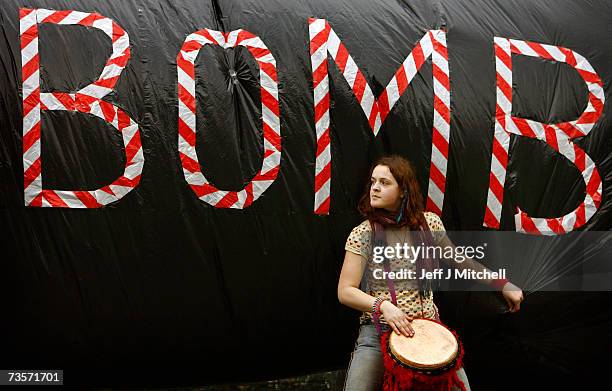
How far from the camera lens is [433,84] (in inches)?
154

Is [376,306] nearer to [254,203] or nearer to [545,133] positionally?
[254,203]

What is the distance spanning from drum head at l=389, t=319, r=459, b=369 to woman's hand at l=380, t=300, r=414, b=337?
0.03 metres

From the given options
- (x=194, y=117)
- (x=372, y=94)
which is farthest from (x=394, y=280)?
(x=194, y=117)

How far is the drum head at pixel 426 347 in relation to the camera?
2.93m

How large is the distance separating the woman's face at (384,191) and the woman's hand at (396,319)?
1.85 feet

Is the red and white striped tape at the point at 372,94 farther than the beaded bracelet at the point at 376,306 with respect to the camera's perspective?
Yes

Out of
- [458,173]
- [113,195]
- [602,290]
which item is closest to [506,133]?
[458,173]

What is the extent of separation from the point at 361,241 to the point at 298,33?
1282mm

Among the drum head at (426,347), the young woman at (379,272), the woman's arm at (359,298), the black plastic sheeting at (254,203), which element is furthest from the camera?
the black plastic sheeting at (254,203)

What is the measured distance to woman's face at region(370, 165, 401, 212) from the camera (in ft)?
11.1

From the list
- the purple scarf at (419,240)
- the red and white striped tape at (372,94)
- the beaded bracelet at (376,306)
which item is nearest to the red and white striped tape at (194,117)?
the red and white striped tape at (372,94)

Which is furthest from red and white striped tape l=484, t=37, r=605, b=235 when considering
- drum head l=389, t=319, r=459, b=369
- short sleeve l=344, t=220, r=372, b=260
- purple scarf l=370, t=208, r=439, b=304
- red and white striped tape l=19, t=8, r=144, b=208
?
red and white striped tape l=19, t=8, r=144, b=208

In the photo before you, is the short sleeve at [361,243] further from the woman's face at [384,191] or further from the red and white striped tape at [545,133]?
the red and white striped tape at [545,133]

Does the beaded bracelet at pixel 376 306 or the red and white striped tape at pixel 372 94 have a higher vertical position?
the red and white striped tape at pixel 372 94
